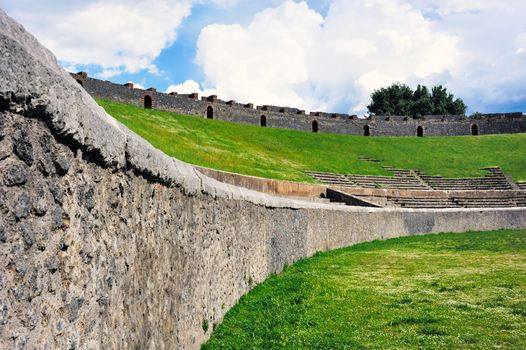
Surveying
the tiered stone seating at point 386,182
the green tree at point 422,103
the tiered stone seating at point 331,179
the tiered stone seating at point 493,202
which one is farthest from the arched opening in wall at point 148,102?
the green tree at point 422,103

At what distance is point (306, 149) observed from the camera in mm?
46000

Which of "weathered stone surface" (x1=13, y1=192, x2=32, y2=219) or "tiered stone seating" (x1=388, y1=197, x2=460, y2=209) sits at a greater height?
"weathered stone surface" (x1=13, y1=192, x2=32, y2=219)

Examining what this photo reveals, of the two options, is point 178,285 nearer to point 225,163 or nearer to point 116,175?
point 116,175

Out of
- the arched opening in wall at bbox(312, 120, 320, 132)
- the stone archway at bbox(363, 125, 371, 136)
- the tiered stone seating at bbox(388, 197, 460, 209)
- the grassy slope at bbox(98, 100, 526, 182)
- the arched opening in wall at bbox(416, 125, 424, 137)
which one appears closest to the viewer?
the tiered stone seating at bbox(388, 197, 460, 209)

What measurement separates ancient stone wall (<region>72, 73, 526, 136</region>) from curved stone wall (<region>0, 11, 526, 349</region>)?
38967mm

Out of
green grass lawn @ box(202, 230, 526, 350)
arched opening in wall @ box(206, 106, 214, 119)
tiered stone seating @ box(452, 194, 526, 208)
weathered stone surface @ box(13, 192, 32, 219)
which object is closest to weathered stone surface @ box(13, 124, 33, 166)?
weathered stone surface @ box(13, 192, 32, 219)

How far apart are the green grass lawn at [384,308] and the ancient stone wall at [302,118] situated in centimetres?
3499

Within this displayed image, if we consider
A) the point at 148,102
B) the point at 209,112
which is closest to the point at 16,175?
the point at 148,102

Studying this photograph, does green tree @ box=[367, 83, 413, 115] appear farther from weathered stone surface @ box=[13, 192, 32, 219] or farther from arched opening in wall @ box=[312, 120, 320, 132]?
weathered stone surface @ box=[13, 192, 32, 219]

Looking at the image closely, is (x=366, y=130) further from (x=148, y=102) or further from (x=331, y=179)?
(x=331, y=179)

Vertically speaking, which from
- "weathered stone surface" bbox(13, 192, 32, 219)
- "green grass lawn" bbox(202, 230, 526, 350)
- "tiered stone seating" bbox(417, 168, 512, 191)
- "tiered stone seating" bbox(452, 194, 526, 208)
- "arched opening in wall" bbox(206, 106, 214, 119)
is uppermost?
"arched opening in wall" bbox(206, 106, 214, 119)

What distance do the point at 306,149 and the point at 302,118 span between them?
12672mm

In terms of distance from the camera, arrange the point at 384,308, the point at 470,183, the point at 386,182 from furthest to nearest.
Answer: the point at 470,183
the point at 386,182
the point at 384,308

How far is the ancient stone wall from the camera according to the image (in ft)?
150
